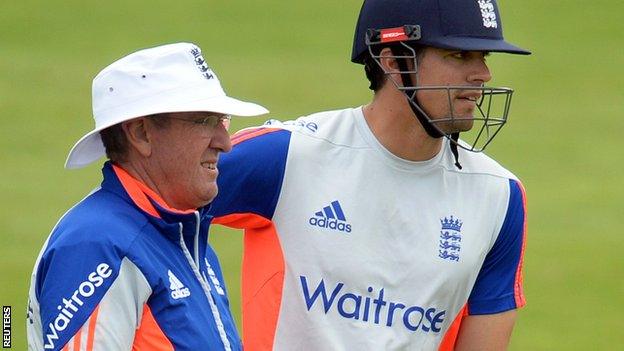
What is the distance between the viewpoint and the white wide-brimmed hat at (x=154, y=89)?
13.0ft

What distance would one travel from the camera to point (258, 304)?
4.97 meters

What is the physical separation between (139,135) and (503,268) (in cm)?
161

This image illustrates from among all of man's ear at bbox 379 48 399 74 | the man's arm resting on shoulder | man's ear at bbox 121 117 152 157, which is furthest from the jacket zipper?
the man's arm resting on shoulder

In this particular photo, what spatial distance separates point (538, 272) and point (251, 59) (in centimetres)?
509

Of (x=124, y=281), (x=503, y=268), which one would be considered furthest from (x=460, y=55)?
(x=124, y=281)

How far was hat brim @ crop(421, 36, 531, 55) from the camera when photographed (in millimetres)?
4816

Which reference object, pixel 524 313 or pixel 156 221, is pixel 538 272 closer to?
pixel 524 313

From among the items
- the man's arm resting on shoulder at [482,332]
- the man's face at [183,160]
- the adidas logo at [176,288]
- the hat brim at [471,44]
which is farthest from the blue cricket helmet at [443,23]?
the adidas logo at [176,288]

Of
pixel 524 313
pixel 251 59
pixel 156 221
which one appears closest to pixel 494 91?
pixel 156 221

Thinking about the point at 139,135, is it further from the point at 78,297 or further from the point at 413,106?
the point at 413,106

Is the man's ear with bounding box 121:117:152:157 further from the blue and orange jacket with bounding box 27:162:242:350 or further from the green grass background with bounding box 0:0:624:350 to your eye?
the green grass background with bounding box 0:0:624:350

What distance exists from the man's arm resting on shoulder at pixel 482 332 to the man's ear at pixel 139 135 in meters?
1.55

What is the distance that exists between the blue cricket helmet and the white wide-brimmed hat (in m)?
0.99

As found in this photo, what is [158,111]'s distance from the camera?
12.9 ft
